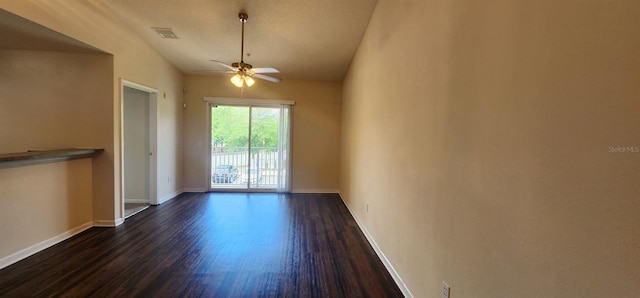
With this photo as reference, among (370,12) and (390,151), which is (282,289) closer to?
(390,151)

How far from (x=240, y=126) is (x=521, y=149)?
5.41m

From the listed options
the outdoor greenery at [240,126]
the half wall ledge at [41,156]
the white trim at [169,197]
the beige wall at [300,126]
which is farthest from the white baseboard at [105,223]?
the outdoor greenery at [240,126]

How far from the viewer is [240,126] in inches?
227

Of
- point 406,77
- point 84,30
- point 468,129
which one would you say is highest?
point 84,30

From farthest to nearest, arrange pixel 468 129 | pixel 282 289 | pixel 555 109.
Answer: pixel 282 289
pixel 468 129
pixel 555 109

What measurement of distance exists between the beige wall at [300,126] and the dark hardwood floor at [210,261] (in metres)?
1.83

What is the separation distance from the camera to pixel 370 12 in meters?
3.22

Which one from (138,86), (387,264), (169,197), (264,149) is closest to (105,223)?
(169,197)

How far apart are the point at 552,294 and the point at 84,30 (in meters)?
4.47

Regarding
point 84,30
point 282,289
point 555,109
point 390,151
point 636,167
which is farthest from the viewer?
point 84,30

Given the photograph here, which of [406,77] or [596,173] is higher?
[406,77]

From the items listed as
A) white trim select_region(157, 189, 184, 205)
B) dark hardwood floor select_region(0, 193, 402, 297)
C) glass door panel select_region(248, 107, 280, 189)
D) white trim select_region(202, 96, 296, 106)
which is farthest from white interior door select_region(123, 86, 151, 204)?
glass door panel select_region(248, 107, 280, 189)

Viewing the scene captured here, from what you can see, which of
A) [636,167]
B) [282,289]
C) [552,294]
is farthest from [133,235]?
[636,167]

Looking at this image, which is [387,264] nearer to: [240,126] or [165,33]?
[165,33]
